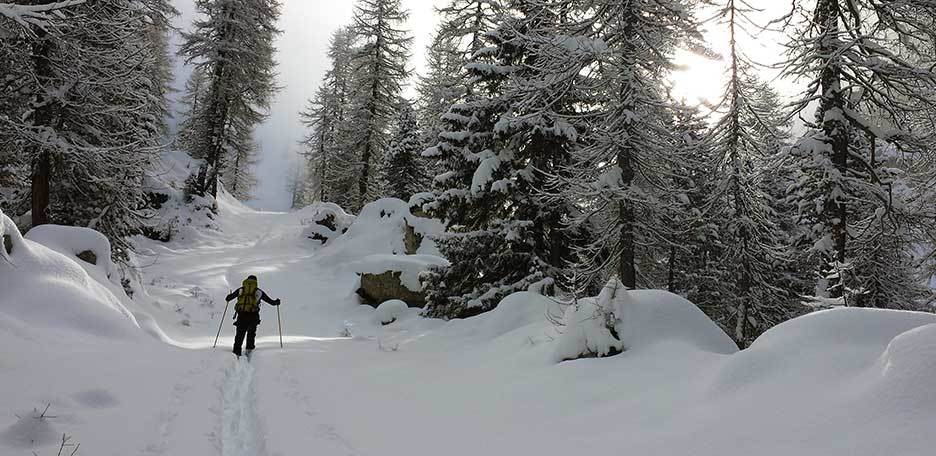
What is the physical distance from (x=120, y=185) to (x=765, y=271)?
994 inches

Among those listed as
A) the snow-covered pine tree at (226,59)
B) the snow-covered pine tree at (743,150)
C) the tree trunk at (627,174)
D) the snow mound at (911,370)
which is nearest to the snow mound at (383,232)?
the snow-covered pine tree at (226,59)

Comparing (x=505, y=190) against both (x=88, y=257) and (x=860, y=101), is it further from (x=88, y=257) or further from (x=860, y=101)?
(x=88, y=257)

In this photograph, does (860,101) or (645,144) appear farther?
(860,101)

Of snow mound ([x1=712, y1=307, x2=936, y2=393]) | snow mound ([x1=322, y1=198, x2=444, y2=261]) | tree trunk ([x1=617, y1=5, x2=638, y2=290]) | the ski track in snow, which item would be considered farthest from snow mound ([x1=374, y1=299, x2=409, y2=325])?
snow mound ([x1=712, y1=307, x2=936, y2=393])

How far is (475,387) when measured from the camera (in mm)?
6898

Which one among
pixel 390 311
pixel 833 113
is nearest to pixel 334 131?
pixel 390 311

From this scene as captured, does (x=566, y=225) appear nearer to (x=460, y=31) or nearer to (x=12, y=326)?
(x=12, y=326)

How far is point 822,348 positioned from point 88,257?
13.8 meters

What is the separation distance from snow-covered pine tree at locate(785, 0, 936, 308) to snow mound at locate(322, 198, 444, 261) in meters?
14.7

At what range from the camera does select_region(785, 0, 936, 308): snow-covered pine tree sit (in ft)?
29.9

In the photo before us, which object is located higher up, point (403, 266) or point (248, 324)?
point (403, 266)

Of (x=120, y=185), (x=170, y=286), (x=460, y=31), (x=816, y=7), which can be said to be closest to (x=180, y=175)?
(x=170, y=286)

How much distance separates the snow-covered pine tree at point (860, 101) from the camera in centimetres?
912

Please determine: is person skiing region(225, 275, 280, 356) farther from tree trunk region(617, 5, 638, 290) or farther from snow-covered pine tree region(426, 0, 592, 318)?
tree trunk region(617, 5, 638, 290)
